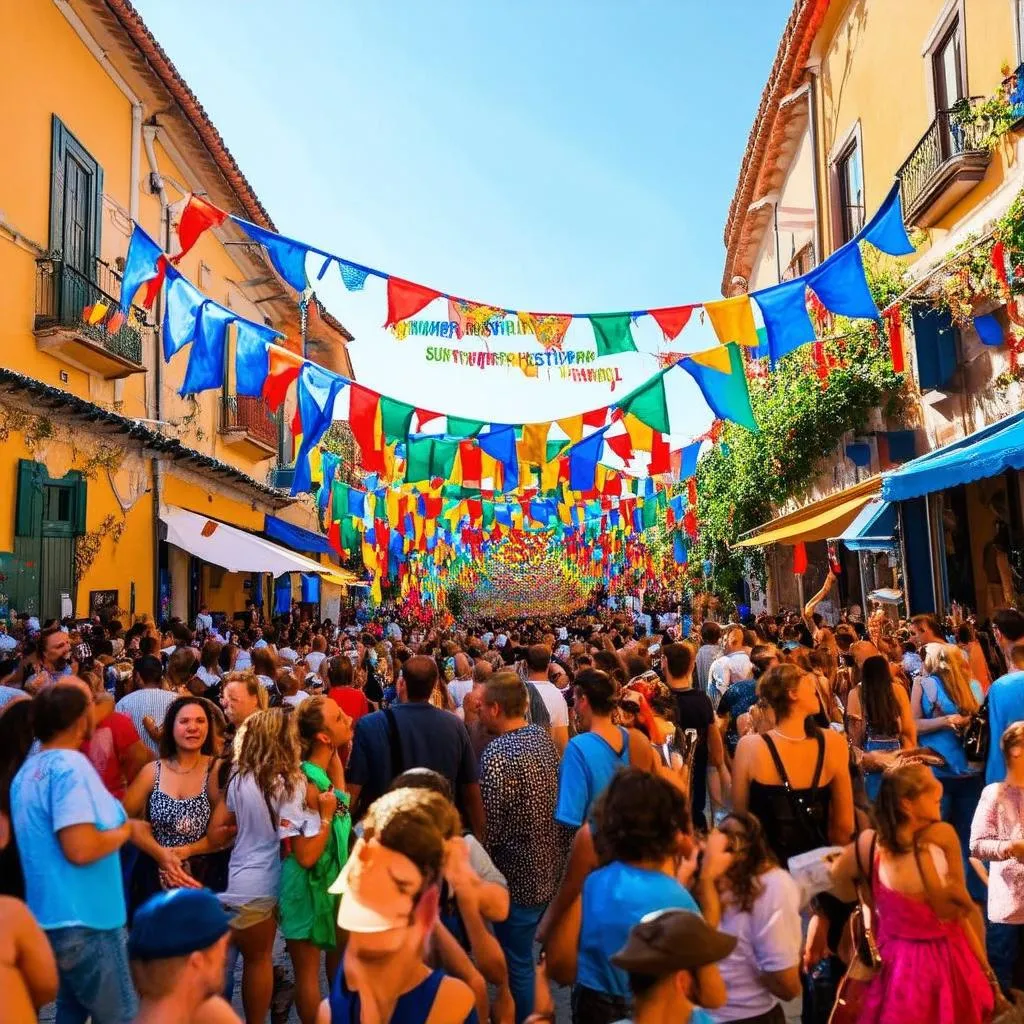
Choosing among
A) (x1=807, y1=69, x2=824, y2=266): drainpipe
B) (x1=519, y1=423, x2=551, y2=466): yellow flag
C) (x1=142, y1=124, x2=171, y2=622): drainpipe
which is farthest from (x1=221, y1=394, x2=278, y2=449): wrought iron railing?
(x1=807, y1=69, x2=824, y2=266): drainpipe

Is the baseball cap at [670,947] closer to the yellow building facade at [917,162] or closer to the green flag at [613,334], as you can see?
the green flag at [613,334]

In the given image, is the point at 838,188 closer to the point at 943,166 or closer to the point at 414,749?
the point at 943,166

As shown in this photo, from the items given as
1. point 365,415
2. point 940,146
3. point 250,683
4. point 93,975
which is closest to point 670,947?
point 93,975

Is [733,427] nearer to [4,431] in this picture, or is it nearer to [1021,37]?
[1021,37]

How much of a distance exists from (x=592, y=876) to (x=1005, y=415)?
32.2 ft

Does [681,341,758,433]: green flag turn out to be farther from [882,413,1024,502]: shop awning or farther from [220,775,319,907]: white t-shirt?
[220,775,319,907]: white t-shirt

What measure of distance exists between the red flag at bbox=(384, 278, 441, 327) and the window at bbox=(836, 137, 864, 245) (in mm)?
8643

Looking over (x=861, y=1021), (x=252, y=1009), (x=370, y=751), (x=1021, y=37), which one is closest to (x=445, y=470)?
(x=1021, y=37)

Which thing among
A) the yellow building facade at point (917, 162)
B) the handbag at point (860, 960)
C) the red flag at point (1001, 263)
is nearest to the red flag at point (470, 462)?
the yellow building facade at point (917, 162)

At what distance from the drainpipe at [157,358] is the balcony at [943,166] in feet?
36.2

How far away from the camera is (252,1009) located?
412cm

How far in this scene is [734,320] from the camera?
988 cm

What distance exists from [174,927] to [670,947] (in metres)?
1.09

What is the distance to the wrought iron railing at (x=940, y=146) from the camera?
10.7 meters
